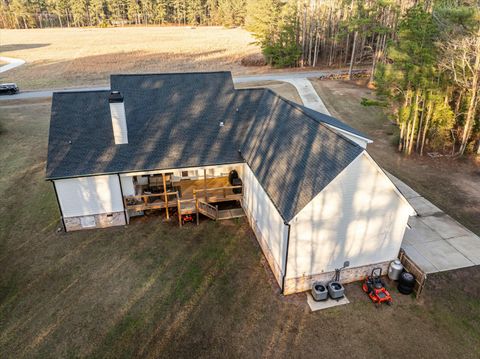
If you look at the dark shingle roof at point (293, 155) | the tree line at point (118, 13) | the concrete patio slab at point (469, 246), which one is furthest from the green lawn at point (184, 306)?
the tree line at point (118, 13)

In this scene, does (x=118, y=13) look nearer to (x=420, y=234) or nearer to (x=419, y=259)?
(x=420, y=234)

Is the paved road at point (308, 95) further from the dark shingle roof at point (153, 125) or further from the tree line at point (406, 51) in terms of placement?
the dark shingle roof at point (153, 125)

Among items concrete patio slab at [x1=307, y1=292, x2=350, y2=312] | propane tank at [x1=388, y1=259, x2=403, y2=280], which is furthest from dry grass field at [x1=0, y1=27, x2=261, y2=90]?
propane tank at [x1=388, y1=259, x2=403, y2=280]

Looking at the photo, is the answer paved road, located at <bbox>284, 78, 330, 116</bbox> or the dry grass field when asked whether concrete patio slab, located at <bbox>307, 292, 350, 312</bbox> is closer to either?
paved road, located at <bbox>284, 78, 330, 116</bbox>

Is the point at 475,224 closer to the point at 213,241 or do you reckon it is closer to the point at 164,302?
the point at 213,241

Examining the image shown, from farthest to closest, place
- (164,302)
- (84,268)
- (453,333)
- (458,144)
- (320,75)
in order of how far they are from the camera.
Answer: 1. (320,75)
2. (458,144)
3. (84,268)
4. (164,302)
5. (453,333)

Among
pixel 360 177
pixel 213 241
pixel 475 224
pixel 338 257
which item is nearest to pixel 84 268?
pixel 213 241
